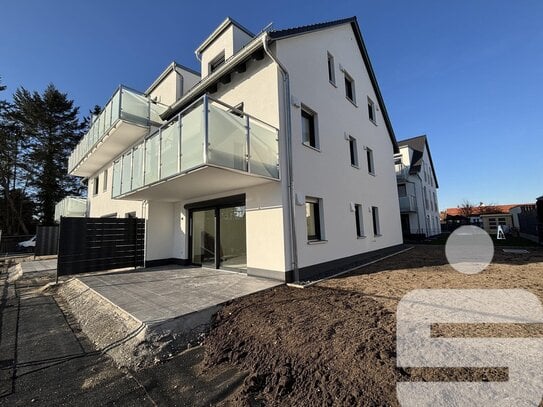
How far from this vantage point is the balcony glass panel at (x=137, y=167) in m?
7.82

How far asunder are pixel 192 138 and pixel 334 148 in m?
5.80

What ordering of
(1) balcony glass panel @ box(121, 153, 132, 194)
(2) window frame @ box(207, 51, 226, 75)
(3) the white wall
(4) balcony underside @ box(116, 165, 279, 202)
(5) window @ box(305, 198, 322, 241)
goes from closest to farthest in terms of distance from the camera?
(4) balcony underside @ box(116, 165, 279, 202) → (3) the white wall → (5) window @ box(305, 198, 322, 241) → (1) balcony glass panel @ box(121, 153, 132, 194) → (2) window frame @ box(207, 51, 226, 75)

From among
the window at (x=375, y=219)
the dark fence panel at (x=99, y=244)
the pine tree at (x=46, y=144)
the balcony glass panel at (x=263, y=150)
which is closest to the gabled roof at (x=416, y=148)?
the window at (x=375, y=219)

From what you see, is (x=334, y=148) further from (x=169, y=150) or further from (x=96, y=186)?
(x=96, y=186)

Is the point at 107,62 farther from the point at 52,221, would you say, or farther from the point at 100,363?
the point at 52,221

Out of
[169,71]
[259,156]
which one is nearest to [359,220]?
[259,156]

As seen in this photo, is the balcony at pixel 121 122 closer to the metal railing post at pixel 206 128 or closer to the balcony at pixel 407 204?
the metal railing post at pixel 206 128

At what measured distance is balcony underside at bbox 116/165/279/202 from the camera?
5940 millimetres

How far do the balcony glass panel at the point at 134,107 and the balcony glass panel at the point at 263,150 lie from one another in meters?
6.51

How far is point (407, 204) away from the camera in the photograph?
2159 centimetres

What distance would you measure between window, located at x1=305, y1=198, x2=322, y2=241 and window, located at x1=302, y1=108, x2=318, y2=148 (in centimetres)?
210

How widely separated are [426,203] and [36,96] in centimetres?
4614

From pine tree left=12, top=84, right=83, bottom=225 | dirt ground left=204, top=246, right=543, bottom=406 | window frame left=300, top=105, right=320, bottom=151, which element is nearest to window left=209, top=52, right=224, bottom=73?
window frame left=300, top=105, right=320, bottom=151

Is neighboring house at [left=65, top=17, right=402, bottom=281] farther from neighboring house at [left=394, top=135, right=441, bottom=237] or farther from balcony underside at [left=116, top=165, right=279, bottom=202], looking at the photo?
neighboring house at [left=394, top=135, right=441, bottom=237]
